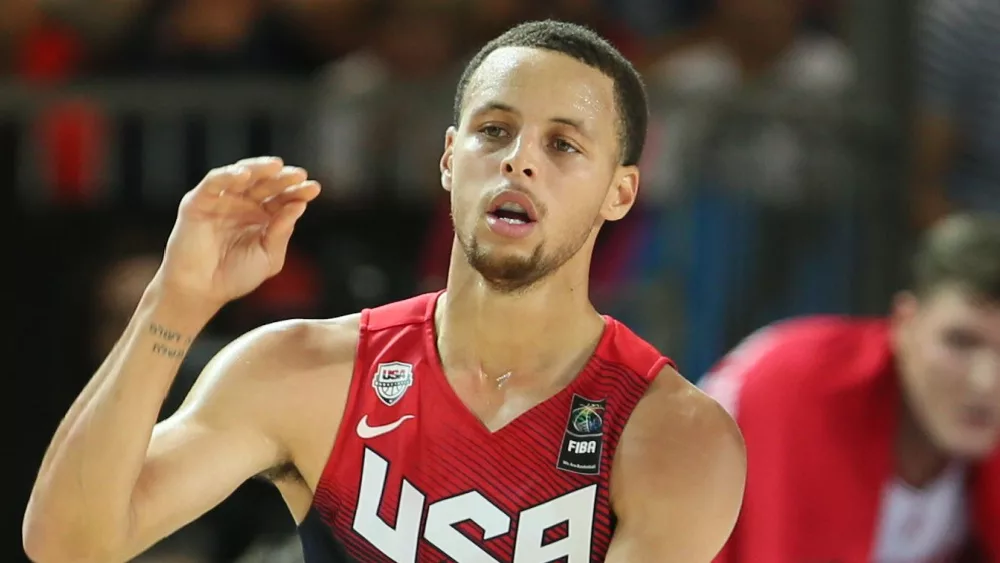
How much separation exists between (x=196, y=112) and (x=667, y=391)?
3697 millimetres

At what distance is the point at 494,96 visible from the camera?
2.75 metres

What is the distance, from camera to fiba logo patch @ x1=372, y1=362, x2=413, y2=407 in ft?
9.39

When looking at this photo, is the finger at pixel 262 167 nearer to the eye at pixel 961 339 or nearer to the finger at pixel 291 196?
the finger at pixel 291 196

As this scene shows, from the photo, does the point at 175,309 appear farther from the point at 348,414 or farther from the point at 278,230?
the point at 348,414

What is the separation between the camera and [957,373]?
15.4ft

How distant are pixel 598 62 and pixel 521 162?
258mm

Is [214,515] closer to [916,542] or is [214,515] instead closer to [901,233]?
[916,542]

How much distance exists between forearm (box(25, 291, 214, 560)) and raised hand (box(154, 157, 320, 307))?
5.6 inches

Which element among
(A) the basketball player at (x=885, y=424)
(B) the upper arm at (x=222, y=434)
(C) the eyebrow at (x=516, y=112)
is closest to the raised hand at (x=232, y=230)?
(B) the upper arm at (x=222, y=434)

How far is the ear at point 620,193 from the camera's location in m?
2.87

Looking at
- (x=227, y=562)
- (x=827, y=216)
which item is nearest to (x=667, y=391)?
(x=227, y=562)

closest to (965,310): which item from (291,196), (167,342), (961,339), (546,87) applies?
(961,339)

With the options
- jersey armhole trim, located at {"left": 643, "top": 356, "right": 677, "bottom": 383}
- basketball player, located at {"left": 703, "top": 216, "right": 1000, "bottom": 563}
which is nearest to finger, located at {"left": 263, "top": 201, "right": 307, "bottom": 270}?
jersey armhole trim, located at {"left": 643, "top": 356, "right": 677, "bottom": 383}

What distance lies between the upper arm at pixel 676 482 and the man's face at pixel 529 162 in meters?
0.35
